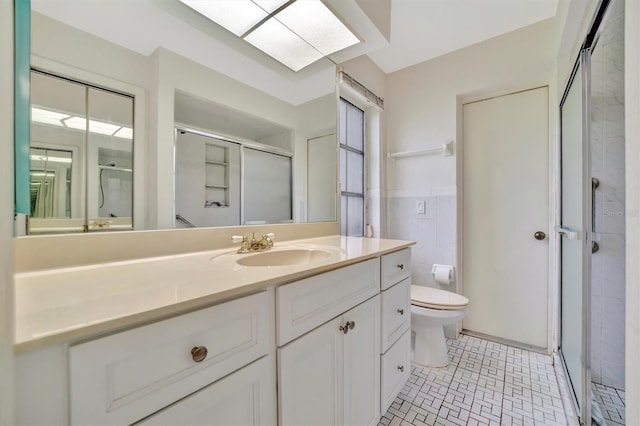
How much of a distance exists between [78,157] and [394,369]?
154 centimetres

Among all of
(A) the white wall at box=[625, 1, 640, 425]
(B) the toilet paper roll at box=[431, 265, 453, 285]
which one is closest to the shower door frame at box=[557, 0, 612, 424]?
(A) the white wall at box=[625, 1, 640, 425]

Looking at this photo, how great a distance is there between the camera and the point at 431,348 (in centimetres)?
177

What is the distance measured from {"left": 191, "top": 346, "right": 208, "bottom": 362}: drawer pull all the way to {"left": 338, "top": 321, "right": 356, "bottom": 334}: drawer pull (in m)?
0.50

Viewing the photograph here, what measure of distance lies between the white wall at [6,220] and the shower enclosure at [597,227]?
5.95 feet

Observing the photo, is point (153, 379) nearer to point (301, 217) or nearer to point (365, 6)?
point (301, 217)

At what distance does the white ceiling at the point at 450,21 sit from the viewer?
64.9 inches

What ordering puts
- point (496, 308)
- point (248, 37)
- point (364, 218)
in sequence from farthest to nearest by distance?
point (364, 218)
point (496, 308)
point (248, 37)

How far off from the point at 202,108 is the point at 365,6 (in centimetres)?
103

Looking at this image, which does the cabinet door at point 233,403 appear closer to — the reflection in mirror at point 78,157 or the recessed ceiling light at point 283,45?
the reflection in mirror at point 78,157

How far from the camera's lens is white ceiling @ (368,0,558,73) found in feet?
5.41

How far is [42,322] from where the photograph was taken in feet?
1.37

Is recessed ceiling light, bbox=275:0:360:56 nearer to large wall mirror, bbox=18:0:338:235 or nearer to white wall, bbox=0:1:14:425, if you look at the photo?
large wall mirror, bbox=18:0:338:235

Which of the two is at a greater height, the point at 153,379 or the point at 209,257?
the point at 209,257

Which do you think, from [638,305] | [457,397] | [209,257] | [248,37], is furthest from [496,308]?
[248,37]
